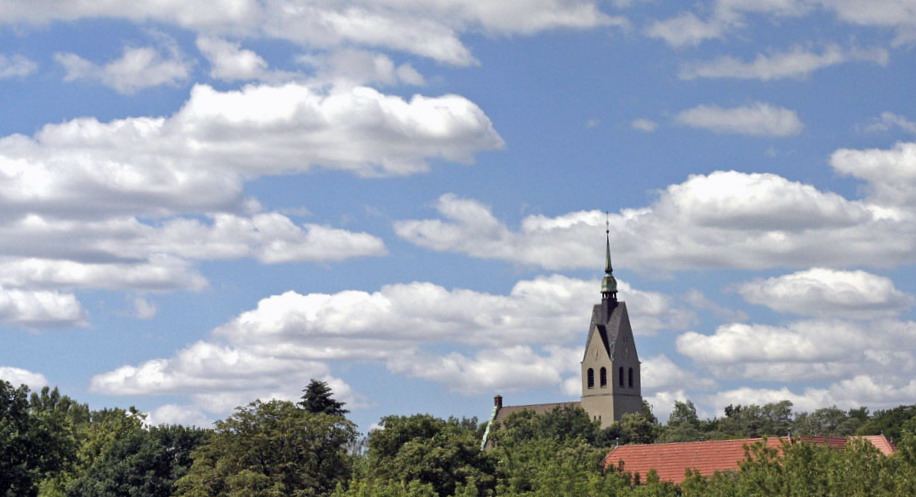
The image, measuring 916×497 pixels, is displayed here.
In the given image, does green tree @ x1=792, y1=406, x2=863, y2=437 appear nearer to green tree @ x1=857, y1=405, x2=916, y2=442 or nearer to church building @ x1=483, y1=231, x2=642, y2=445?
green tree @ x1=857, y1=405, x2=916, y2=442

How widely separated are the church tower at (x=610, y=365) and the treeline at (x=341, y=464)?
→ 95335 mm

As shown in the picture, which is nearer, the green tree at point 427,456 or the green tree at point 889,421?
the green tree at point 427,456

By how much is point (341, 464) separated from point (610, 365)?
119444 millimetres

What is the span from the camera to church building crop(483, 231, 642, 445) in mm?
173500

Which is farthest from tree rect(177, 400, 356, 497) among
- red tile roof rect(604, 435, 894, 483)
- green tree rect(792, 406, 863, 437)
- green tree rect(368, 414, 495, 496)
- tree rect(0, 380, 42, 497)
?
green tree rect(792, 406, 863, 437)

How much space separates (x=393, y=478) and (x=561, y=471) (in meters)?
6.95

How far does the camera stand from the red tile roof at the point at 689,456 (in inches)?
2628

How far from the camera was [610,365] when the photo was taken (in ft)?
567

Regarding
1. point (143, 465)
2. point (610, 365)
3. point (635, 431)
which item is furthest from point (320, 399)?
point (610, 365)

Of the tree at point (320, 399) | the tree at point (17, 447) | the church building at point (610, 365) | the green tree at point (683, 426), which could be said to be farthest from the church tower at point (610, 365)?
the tree at point (17, 447)

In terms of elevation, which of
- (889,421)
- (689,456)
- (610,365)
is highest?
(610,365)

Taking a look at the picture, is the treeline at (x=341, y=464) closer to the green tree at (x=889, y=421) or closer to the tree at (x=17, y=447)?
the tree at (x=17, y=447)

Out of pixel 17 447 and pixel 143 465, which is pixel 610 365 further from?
pixel 17 447

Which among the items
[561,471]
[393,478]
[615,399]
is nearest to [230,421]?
[393,478]
